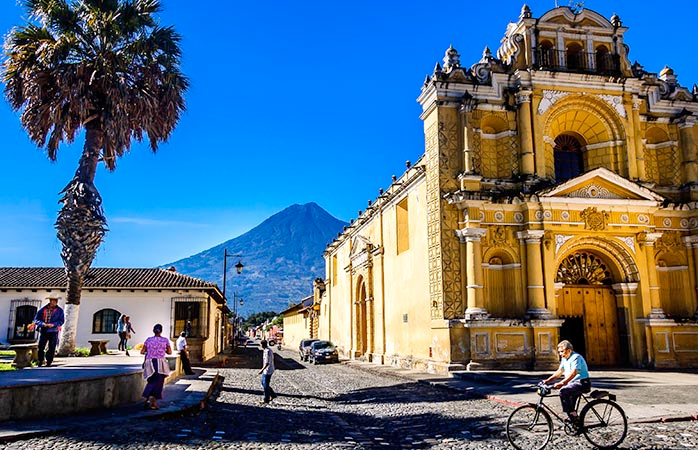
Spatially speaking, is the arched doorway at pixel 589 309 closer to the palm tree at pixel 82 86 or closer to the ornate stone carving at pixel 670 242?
the ornate stone carving at pixel 670 242

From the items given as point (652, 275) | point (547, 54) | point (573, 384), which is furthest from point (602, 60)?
point (573, 384)

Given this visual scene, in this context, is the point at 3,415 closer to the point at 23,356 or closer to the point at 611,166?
the point at 23,356

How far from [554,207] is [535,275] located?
253 cm

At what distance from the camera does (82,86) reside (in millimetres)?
18609

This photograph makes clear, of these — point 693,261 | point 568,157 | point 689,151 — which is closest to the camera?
point 693,261

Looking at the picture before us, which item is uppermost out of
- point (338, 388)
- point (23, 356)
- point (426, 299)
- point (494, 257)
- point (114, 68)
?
point (114, 68)

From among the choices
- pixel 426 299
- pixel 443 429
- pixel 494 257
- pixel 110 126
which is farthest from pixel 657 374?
pixel 110 126

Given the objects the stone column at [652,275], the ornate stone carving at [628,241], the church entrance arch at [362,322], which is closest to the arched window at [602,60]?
the ornate stone carving at [628,241]

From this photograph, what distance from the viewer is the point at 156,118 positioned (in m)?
20.5

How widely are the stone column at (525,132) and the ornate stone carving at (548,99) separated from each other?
23.8 inches

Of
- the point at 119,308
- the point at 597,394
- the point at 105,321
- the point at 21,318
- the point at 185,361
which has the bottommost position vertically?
the point at 185,361

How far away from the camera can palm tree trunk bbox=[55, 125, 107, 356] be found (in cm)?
1858

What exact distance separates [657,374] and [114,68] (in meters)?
19.9

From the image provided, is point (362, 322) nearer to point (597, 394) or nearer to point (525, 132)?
point (525, 132)
